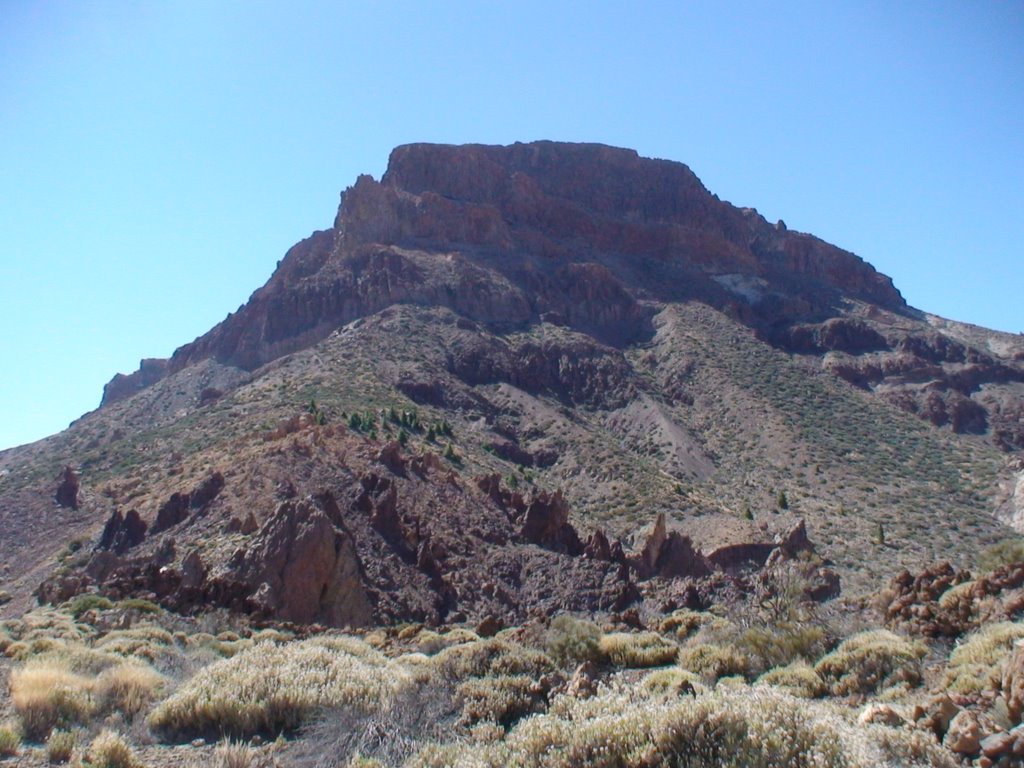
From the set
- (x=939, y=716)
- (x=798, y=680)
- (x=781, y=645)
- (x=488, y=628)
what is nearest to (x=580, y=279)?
(x=488, y=628)

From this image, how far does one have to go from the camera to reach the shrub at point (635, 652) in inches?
557

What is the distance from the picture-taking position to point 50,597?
26.4m

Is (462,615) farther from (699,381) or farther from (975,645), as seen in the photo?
(699,381)

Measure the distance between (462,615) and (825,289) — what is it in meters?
99.2

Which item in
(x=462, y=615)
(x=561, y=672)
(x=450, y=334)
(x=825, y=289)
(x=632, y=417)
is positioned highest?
(x=825, y=289)

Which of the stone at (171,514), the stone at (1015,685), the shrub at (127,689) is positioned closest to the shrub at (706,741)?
the stone at (1015,685)

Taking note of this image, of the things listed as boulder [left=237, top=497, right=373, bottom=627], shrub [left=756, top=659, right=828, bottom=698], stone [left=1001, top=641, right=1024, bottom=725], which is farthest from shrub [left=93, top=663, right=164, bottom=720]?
boulder [left=237, top=497, right=373, bottom=627]

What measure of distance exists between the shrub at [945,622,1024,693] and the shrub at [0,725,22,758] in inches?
402

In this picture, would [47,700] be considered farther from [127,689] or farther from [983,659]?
[983,659]

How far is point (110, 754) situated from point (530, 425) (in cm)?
5647

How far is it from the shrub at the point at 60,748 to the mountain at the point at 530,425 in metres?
14.2

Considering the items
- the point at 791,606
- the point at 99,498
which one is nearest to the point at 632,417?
the point at 99,498

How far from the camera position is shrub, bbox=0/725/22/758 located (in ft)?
32.1

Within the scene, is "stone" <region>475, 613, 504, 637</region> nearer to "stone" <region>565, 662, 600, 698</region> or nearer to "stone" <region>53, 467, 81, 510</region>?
"stone" <region>565, 662, 600, 698</region>
